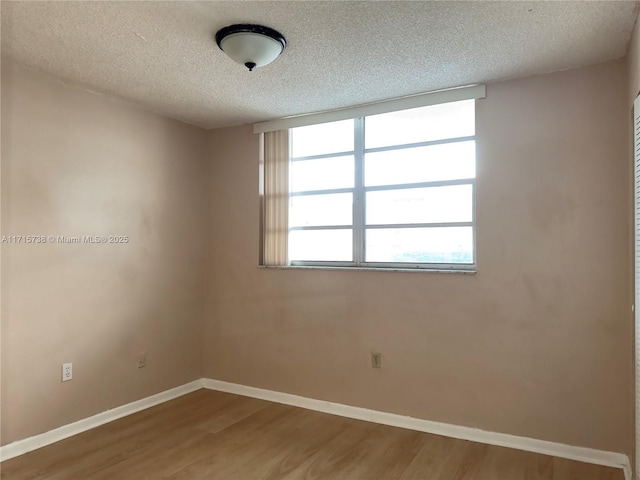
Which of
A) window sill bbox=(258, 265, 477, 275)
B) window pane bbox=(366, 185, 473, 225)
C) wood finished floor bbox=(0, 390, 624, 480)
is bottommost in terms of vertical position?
wood finished floor bbox=(0, 390, 624, 480)

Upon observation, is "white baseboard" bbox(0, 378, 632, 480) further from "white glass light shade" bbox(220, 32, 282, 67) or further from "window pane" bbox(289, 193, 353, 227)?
"white glass light shade" bbox(220, 32, 282, 67)

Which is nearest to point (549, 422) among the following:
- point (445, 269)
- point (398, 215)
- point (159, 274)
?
point (445, 269)

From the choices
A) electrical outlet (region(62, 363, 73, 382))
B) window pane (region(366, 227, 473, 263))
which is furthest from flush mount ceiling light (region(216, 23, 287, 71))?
electrical outlet (region(62, 363, 73, 382))

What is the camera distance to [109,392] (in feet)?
10.8

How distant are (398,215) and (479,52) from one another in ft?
4.14

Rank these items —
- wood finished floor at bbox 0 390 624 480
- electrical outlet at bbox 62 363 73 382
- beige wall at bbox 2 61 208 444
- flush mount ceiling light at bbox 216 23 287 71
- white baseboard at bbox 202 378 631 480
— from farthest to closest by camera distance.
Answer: electrical outlet at bbox 62 363 73 382 → beige wall at bbox 2 61 208 444 → white baseboard at bbox 202 378 631 480 → wood finished floor at bbox 0 390 624 480 → flush mount ceiling light at bbox 216 23 287 71

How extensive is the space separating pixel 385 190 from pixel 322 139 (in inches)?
29.5

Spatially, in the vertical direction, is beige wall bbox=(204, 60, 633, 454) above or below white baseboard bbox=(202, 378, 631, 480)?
above

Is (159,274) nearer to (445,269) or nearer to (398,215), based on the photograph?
(398,215)

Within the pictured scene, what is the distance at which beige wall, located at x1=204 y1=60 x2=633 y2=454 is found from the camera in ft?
8.54

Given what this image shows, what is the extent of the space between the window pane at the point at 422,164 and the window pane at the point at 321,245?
50 cm

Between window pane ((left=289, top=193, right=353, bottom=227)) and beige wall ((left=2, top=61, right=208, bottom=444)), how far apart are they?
0.96 metres

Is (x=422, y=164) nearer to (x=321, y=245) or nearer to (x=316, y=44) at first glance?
(x=321, y=245)

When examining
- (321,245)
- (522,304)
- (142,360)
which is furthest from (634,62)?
(142,360)
